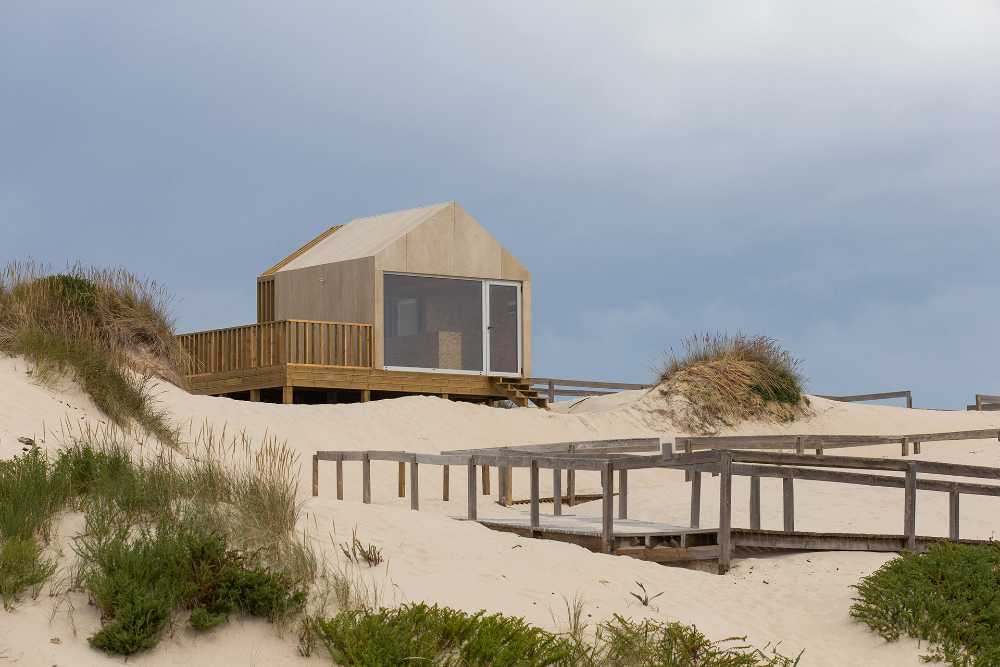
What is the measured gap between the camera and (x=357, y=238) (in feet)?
101

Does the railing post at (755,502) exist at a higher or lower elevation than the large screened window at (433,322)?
lower

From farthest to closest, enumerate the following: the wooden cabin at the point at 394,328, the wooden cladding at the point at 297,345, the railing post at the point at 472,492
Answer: the wooden cabin at the point at 394,328 → the wooden cladding at the point at 297,345 → the railing post at the point at 472,492

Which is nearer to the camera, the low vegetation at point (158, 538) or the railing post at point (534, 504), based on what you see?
the low vegetation at point (158, 538)

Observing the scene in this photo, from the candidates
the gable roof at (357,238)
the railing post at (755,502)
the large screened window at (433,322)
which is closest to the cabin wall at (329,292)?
the gable roof at (357,238)

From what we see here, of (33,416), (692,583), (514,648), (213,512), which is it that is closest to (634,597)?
(692,583)

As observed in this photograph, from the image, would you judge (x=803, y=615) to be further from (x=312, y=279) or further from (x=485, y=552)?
(x=312, y=279)

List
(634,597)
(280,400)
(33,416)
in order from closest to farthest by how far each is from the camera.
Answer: (634,597) < (33,416) < (280,400)

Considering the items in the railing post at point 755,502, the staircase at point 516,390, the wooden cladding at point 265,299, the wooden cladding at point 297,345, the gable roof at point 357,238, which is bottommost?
the railing post at point 755,502

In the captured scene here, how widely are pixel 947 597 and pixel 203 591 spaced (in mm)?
6512

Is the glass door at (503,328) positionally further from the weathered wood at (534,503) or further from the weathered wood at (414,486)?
the weathered wood at (534,503)

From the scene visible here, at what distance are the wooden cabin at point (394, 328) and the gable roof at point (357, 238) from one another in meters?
0.05

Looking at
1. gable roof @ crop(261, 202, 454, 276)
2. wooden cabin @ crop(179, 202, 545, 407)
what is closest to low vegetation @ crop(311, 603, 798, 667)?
wooden cabin @ crop(179, 202, 545, 407)

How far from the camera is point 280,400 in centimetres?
2839

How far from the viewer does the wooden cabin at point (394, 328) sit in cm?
2775
